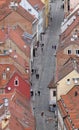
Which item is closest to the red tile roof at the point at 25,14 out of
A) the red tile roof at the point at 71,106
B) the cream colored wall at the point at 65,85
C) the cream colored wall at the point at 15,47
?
the cream colored wall at the point at 15,47

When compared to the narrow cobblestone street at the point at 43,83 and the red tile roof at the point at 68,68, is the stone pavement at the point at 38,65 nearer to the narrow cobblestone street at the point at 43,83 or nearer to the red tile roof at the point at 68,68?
the narrow cobblestone street at the point at 43,83

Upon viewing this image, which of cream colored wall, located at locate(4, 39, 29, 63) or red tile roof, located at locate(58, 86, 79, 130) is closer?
red tile roof, located at locate(58, 86, 79, 130)

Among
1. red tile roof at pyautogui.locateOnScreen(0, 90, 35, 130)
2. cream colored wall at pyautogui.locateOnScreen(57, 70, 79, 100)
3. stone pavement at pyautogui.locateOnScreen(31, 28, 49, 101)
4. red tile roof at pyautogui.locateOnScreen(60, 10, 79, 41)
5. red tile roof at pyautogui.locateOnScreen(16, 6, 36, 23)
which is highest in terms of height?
red tile roof at pyautogui.locateOnScreen(16, 6, 36, 23)

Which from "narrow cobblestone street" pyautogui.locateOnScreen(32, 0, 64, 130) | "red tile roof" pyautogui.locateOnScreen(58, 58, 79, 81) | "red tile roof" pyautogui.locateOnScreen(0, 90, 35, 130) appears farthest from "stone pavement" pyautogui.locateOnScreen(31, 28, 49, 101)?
"red tile roof" pyautogui.locateOnScreen(0, 90, 35, 130)

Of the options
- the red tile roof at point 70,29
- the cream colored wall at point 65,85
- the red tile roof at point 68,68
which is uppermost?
the red tile roof at point 70,29

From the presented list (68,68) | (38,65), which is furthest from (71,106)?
A: (38,65)

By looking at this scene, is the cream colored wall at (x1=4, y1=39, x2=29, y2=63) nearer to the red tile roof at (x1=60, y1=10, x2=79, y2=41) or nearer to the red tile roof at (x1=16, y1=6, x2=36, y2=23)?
the red tile roof at (x1=60, y1=10, x2=79, y2=41)

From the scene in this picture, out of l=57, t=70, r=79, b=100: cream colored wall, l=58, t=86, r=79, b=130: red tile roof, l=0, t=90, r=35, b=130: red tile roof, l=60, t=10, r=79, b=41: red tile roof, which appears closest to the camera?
l=0, t=90, r=35, b=130: red tile roof

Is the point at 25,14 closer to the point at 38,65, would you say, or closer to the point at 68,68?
the point at 38,65
